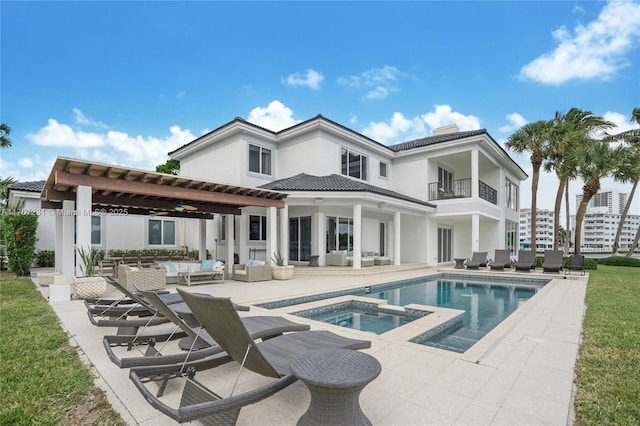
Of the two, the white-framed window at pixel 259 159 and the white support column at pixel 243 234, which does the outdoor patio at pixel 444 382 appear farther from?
the white-framed window at pixel 259 159

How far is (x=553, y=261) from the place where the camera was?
16234 millimetres

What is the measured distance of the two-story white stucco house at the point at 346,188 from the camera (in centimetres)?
1616

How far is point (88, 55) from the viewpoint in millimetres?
17641

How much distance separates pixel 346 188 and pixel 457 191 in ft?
38.9

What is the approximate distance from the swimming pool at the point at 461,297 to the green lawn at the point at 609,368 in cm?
171

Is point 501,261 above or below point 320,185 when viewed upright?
below

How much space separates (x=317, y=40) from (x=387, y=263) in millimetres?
12960

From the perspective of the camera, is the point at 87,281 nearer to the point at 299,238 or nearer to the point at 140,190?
the point at 140,190

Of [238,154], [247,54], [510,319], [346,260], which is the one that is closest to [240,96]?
[247,54]

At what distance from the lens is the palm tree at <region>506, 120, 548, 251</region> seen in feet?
67.5

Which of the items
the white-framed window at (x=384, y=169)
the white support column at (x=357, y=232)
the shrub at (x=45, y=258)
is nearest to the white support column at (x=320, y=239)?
the white support column at (x=357, y=232)

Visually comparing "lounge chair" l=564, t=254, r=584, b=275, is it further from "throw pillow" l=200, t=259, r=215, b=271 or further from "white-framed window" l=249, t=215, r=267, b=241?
"throw pillow" l=200, t=259, r=215, b=271

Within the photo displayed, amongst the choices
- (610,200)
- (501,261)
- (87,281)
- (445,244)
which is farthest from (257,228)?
→ (610,200)

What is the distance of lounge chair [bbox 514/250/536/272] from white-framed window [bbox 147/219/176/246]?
18883 mm
